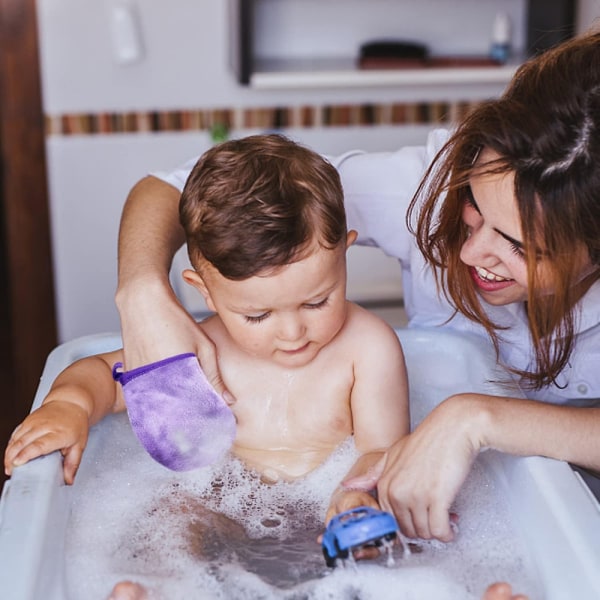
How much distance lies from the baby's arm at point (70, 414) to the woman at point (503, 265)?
0.07 metres

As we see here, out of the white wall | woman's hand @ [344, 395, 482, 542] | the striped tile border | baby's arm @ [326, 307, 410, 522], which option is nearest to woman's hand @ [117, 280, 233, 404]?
baby's arm @ [326, 307, 410, 522]

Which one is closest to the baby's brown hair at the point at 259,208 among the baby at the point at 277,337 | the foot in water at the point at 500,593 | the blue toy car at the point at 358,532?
the baby at the point at 277,337

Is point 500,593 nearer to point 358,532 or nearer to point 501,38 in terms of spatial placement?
point 358,532

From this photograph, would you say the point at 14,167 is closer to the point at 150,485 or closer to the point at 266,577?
the point at 150,485

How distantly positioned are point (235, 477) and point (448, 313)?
505mm

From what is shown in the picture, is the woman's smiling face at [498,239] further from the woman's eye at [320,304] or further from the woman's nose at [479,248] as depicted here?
the woman's eye at [320,304]

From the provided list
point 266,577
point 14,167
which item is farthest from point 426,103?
point 266,577

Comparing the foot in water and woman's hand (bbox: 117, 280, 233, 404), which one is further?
woman's hand (bbox: 117, 280, 233, 404)

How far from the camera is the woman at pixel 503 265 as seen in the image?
1.18 metres

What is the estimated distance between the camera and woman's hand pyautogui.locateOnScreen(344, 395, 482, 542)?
1.16 meters

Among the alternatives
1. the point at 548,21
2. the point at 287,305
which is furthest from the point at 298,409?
the point at 548,21

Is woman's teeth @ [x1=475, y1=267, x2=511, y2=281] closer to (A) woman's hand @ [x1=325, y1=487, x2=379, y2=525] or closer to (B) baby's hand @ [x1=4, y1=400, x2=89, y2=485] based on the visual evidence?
(A) woman's hand @ [x1=325, y1=487, x2=379, y2=525]

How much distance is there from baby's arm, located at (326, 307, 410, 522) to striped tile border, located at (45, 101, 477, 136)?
135 centimetres

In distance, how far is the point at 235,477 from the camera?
140cm
